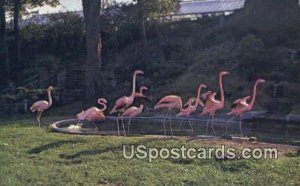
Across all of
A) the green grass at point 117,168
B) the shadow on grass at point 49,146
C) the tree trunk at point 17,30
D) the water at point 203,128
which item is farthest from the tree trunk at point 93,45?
the tree trunk at point 17,30

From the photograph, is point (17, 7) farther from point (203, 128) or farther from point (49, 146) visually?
point (49, 146)

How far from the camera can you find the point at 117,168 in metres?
8.94

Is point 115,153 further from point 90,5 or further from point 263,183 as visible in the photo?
point 90,5

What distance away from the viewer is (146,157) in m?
9.58

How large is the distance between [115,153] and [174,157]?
3.43 ft

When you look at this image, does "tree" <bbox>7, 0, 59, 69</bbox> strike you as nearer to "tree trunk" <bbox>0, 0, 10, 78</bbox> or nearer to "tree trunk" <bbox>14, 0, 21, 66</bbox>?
"tree trunk" <bbox>14, 0, 21, 66</bbox>

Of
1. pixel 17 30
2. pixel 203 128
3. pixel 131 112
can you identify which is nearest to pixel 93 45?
pixel 203 128

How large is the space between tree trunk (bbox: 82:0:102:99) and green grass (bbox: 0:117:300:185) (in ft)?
29.2

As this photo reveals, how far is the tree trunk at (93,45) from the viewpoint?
1944cm

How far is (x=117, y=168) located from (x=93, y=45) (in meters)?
11.0

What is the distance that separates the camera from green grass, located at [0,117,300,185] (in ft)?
27.2

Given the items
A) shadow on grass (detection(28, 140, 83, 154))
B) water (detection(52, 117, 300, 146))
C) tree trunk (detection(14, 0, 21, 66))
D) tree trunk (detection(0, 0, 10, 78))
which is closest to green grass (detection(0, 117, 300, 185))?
shadow on grass (detection(28, 140, 83, 154))

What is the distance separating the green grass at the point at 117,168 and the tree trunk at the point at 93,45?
8897 millimetres

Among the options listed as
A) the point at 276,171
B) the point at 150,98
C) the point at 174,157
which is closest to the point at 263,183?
the point at 276,171
